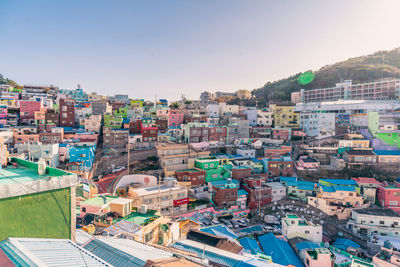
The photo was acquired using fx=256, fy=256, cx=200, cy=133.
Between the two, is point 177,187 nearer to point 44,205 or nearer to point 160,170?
point 160,170

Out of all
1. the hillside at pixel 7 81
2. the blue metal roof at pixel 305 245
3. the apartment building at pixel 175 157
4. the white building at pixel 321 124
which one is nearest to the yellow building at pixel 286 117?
the white building at pixel 321 124

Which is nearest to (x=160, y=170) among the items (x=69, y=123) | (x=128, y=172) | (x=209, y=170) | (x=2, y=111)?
(x=128, y=172)

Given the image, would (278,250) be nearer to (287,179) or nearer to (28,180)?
(287,179)

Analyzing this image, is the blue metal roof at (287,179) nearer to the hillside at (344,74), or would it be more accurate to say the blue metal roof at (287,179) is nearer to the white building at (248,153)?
the white building at (248,153)

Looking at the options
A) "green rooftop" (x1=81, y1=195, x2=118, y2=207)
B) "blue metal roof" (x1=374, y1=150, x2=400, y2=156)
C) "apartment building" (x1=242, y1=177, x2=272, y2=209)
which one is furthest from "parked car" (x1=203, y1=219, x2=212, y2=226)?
"blue metal roof" (x1=374, y1=150, x2=400, y2=156)

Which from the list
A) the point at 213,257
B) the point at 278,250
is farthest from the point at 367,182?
the point at 213,257

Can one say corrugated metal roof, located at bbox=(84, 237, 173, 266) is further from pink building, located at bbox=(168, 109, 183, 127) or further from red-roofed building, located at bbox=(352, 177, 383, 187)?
pink building, located at bbox=(168, 109, 183, 127)
